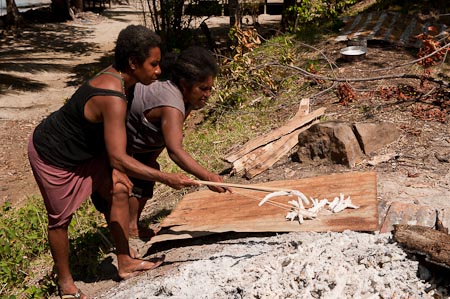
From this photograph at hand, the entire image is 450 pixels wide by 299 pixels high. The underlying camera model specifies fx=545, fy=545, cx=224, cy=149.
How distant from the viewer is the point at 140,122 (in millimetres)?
3576

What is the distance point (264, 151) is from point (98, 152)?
86.7 inches

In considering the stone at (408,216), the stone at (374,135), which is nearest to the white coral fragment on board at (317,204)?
the stone at (408,216)

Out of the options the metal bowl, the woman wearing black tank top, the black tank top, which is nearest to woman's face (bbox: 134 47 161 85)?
the woman wearing black tank top

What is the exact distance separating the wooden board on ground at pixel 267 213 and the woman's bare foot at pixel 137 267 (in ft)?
0.89

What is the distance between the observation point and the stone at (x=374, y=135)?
4.83 meters

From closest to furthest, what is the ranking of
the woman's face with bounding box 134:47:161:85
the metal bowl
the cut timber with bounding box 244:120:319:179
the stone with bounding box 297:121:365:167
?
the woman's face with bounding box 134:47:161:85 < the stone with bounding box 297:121:365:167 < the cut timber with bounding box 244:120:319:179 < the metal bowl

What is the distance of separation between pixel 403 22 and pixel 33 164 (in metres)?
7.57

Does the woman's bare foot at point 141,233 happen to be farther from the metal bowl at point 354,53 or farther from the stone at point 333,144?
the metal bowl at point 354,53

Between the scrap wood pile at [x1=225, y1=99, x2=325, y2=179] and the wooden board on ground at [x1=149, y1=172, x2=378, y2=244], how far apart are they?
85cm

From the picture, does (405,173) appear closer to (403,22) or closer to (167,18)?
(403,22)

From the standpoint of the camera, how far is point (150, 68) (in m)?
3.18

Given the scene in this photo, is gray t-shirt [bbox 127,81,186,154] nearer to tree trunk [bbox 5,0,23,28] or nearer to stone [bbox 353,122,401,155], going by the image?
stone [bbox 353,122,401,155]

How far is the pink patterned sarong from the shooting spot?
10.9 ft

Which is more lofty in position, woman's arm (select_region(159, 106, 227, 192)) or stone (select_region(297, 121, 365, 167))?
woman's arm (select_region(159, 106, 227, 192))
